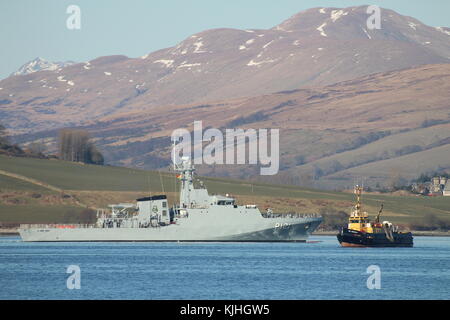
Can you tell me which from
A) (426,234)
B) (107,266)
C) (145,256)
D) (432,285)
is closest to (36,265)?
(107,266)

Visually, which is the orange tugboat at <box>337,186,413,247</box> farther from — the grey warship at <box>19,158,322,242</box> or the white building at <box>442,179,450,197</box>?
the white building at <box>442,179,450,197</box>

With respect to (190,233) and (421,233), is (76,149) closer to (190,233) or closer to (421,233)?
(421,233)

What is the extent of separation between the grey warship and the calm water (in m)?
2.08

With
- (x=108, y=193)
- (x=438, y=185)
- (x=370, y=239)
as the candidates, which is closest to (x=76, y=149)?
(x=108, y=193)

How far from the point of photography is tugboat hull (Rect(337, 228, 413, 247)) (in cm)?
8638

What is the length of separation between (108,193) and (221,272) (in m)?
74.2

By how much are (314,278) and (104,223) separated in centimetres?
3962

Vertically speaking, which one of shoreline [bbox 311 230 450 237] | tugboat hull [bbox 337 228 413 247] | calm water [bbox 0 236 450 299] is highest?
tugboat hull [bbox 337 228 413 247]

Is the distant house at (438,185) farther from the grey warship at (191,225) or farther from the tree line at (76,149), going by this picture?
the grey warship at (191,225)

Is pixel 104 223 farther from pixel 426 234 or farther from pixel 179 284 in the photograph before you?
pixel 426 234

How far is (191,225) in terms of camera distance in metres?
85.1

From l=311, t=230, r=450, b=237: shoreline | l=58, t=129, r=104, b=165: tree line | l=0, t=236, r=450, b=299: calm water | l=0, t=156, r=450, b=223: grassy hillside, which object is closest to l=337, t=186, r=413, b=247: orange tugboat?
l=0, t=236, r=450, b=299: calm water

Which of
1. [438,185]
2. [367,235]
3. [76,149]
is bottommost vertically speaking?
[367,235]

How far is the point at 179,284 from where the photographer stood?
167 feet
